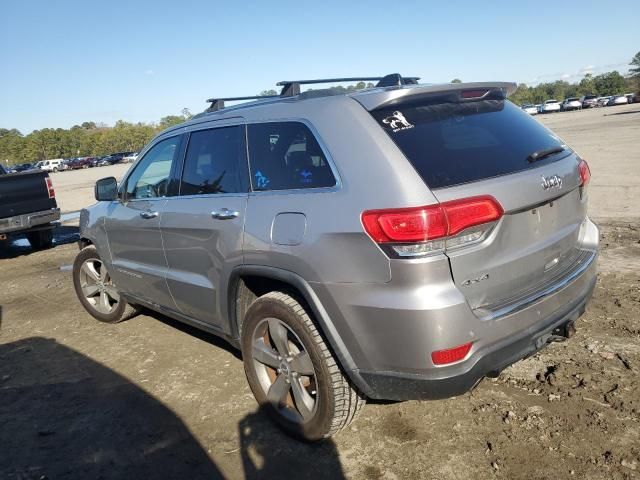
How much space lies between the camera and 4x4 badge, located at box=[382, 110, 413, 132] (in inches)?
104

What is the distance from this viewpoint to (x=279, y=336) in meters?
3.03


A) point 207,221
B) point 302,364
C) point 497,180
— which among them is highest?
point 497,180

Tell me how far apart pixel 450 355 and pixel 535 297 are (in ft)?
2.02

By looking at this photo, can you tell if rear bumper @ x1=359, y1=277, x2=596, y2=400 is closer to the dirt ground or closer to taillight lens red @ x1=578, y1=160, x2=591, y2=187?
the dirt ground

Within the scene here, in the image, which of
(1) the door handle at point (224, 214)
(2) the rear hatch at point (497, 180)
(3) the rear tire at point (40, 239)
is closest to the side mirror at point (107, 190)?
(1) the door handle at point (224, 214)

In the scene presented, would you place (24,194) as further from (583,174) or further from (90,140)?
(90,140)

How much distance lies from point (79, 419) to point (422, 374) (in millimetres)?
2442

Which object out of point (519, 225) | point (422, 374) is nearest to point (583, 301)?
point (519, 225)

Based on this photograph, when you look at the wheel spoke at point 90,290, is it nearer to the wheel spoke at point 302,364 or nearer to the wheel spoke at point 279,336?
the wheel spoke at point 279,336

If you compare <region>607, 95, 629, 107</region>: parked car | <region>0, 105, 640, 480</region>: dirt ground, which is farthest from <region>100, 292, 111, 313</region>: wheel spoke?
<region>607, 95, 629, 107</region>: parked car

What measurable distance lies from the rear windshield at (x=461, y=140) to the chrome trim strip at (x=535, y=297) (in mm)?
636

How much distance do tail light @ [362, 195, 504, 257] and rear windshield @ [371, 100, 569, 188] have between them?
145 millimetres

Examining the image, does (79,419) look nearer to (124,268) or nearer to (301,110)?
(124,268)

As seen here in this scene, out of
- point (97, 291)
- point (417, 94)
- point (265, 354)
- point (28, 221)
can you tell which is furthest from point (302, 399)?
point (28, 221)
